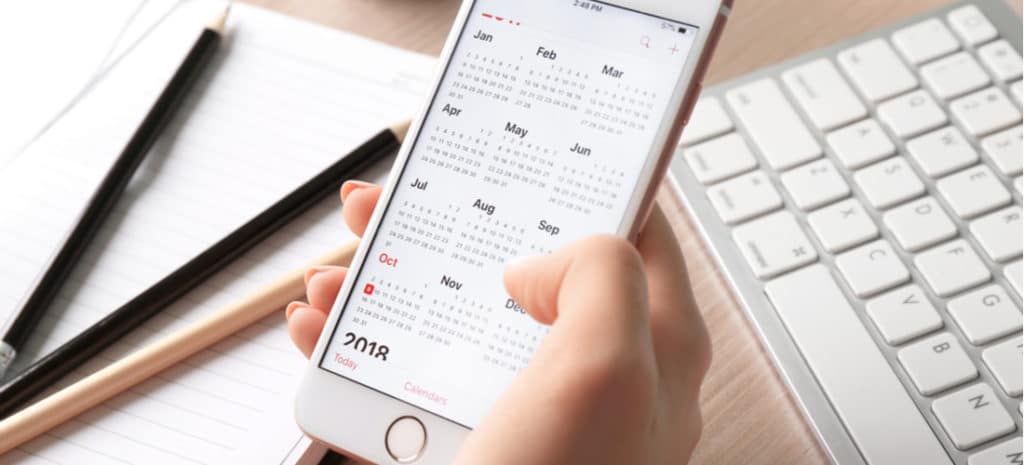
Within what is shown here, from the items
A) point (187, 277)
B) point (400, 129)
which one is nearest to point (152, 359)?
point (187, 277)

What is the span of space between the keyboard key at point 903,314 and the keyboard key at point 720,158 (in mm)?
105

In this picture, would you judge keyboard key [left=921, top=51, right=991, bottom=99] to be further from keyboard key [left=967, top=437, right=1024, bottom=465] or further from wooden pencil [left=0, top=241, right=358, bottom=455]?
wooden pencil [left=0, top=241, right=358, bottom=455]

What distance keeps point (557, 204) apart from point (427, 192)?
7cm

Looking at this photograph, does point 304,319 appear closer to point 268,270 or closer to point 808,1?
point 268,270

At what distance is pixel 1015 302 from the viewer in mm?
430

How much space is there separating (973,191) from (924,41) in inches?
4.3

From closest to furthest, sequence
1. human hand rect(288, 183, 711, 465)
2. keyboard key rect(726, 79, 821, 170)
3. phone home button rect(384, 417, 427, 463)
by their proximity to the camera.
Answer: human hand rect(288, 183, 711, 465) → phone home button rect(384, 417, 427, 463) → keyboard key rect(726, 79, 821, 170)

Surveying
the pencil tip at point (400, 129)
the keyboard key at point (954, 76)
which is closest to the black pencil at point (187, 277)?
the pencil tip at point (400, 129)

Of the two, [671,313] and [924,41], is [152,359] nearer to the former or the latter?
[671,313]

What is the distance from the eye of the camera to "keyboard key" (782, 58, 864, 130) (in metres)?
0.50

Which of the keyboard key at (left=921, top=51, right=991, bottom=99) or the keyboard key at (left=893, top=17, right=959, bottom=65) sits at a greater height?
the keyboard key at (left=893, top=17, right=959, bottom=65)

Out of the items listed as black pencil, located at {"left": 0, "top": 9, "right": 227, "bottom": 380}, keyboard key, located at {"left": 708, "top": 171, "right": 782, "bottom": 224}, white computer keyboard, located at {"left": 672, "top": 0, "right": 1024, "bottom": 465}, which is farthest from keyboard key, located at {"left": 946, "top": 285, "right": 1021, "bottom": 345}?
black pencil, located at {"left": 0, "top": 9, "right": 227, "bottom": 380}

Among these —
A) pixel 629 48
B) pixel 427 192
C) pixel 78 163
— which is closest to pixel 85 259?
pixel 78 163

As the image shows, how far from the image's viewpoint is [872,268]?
44 cm
